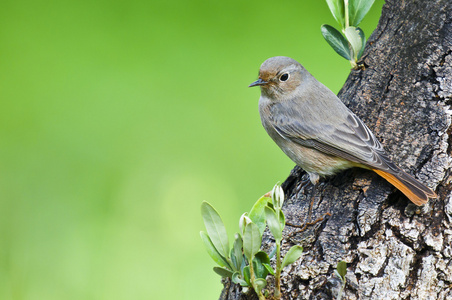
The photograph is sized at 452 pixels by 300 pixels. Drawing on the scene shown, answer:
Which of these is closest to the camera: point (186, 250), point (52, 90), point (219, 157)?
point (186, 250)

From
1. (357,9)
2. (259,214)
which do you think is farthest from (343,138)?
(259,214)

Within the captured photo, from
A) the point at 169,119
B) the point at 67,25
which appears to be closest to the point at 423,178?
the point at 169,119

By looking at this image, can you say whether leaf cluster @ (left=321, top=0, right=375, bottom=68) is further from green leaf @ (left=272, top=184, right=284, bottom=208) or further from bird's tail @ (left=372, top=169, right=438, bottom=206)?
green leaf @ (left=272, top=184, right=284, bottom=208)

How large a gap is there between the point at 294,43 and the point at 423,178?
2867 mm

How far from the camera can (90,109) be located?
4559 mm

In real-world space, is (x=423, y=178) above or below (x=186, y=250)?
below

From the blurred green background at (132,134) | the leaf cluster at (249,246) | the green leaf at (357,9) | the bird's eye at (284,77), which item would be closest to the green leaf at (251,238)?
the leaf cluster at (249,246)

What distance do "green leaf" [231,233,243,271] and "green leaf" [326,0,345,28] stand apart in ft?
4.29

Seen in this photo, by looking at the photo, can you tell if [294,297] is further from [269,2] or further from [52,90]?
[269,2]

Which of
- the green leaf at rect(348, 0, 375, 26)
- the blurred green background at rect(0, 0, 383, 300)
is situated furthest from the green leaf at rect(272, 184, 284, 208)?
the blurred green background at rect(0, 0, 383, 300)

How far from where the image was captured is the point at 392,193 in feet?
7.16

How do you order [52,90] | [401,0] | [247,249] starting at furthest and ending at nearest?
[52,90] < [401,0] < [247,249]

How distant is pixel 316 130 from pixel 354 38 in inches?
21.6

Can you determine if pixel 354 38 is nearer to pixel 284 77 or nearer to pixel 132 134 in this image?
pixel 284 77
